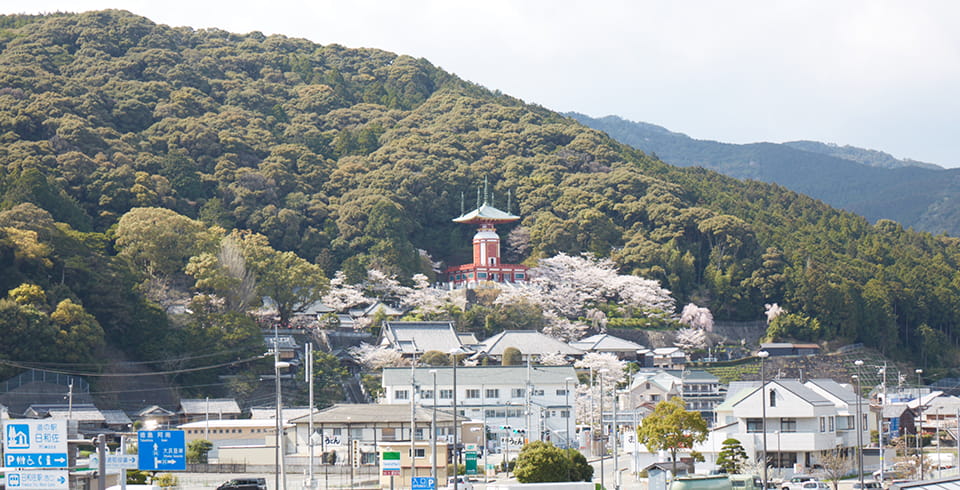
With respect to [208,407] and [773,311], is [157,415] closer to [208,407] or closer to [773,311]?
[208,407]

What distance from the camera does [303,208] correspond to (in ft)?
274

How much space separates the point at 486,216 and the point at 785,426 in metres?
44.8

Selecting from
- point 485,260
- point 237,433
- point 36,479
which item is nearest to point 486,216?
point 485,260

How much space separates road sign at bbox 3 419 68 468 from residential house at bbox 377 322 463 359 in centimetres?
4719

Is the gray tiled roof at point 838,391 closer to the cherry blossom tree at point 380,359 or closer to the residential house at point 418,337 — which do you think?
the residential house at point 418,337

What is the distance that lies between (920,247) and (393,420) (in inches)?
2818

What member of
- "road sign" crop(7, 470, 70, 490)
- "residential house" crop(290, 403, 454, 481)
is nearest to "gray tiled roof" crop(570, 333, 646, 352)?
"residential house" crop(290, 403, 454, 481)

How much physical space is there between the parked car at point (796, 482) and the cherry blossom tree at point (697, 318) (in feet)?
132

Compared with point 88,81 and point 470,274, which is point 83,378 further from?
point 88,81

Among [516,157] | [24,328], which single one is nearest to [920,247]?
[516,157]

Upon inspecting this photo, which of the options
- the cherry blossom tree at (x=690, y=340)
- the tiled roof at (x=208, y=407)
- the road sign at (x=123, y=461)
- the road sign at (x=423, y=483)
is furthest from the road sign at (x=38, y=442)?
the cherry blossom tree at (x=690, y=340)

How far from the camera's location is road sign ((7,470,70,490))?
18.2 m

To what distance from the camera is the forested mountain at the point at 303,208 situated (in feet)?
191

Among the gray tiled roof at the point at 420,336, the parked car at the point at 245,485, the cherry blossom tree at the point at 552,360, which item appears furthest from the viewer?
the gray tiled roof at the point at 420,336
